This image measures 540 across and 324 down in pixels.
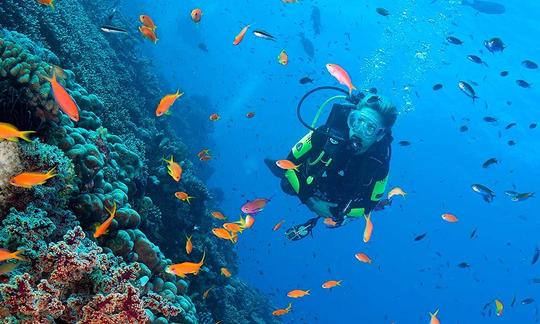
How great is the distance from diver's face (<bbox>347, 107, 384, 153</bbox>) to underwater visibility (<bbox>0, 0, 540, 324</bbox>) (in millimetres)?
31

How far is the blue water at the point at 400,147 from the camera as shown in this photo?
33312mm

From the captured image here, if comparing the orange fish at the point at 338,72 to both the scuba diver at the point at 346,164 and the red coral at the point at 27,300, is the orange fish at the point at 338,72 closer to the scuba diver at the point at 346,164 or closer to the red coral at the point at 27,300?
the scuba diver at the point at 346,164

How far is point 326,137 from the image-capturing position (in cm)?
747

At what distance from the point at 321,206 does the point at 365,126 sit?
5.85 ft

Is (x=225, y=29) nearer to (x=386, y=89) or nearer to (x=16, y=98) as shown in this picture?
(x=386, y=89)

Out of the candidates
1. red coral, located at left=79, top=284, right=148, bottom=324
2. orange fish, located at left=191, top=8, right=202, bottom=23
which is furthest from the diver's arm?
red coral, located at left=79, top=284, right=148, bottom=324

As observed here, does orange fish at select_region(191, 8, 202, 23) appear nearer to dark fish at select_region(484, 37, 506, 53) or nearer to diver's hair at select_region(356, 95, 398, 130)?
diver's hair at select_region(356, 95, 398, 130)

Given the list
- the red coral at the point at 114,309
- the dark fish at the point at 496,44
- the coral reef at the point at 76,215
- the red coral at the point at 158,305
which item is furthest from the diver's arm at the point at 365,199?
the red coral at the point at 114,309

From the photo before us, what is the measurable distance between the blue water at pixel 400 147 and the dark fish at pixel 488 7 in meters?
0.52

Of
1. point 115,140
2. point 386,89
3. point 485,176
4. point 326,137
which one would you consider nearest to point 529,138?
point 485,176

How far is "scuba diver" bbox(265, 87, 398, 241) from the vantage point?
281 inches

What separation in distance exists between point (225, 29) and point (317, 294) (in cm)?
7270

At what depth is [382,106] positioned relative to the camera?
731 centimetres

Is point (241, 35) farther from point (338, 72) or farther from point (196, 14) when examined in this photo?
point (338, 72)
